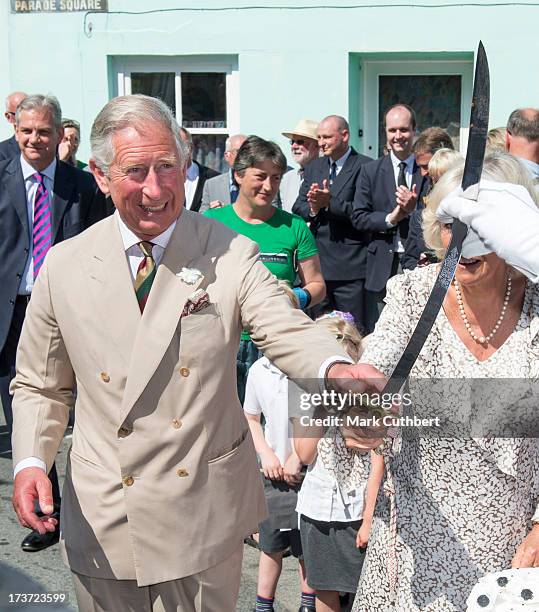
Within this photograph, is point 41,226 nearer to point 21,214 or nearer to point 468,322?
point 21,214

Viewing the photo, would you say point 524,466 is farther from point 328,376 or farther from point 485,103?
point 485,103

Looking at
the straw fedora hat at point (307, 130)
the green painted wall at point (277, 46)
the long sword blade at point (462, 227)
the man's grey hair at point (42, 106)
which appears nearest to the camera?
the long sword blade at point (462, 227)

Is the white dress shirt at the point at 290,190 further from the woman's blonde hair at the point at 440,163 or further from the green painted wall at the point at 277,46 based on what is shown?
the woman's blonde hair at the point at 440,163

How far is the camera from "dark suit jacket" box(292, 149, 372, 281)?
7762mm

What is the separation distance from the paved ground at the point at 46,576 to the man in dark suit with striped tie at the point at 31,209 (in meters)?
0.30

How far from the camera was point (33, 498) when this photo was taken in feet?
9.07

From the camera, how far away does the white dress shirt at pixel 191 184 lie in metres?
7.91

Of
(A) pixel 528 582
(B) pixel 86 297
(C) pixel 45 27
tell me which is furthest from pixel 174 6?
(A) pixel 528 582

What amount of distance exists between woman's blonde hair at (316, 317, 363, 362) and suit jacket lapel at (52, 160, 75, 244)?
206 cm

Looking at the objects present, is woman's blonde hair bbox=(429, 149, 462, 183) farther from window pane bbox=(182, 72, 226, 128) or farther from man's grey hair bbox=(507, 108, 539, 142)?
window pane bbox=(182, 72, 226, 128)

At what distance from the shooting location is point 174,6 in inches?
411

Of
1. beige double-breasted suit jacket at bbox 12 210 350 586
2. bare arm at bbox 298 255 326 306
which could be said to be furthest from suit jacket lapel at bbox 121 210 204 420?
bare arm at bbox 298 255 326 306

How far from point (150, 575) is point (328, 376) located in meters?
0.73

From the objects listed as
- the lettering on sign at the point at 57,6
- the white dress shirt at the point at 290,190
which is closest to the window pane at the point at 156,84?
the lettering on sign at the point at 57,6
